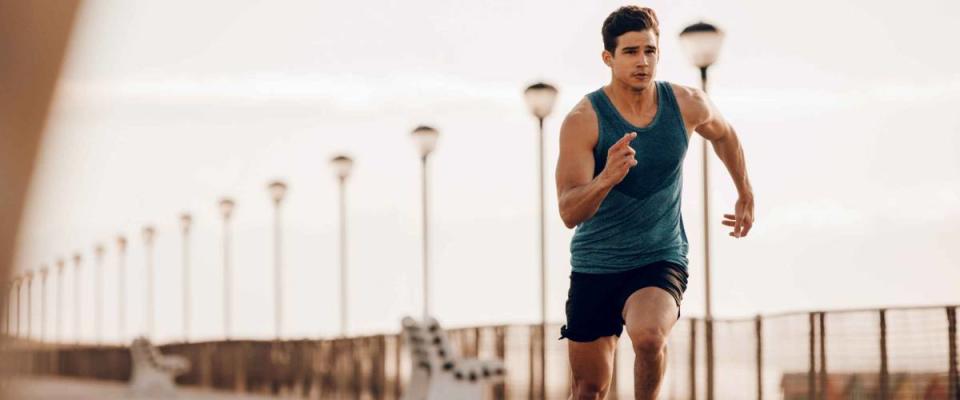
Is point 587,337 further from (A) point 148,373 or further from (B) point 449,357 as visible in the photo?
(A) point 148,373

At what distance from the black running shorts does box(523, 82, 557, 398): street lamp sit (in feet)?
57.3

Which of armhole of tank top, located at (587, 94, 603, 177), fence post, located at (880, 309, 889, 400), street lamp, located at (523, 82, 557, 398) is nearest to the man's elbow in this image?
armhole of tank top, located at (587, 94, 603, 177)

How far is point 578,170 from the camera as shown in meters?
5.71

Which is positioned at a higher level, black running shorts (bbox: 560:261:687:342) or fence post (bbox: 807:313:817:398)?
black running shorts (bbox: 560:261:687:342)

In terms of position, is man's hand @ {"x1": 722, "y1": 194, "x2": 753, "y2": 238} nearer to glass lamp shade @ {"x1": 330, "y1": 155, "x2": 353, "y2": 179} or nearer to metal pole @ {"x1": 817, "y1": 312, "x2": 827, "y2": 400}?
metal pole @ {"x1": 817, "y1": 312, "x2": 827, "y2": 400}

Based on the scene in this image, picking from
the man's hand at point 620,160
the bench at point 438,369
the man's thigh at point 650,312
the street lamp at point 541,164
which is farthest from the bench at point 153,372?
the man's hand at point 620,160

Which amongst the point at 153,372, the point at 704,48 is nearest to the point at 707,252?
the point at 704,48

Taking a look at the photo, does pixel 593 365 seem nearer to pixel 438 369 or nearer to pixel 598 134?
pixel 598 134

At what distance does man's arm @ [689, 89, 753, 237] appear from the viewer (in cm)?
621

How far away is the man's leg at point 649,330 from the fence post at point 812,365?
1015cm

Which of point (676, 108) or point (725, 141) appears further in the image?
point (725, 141)

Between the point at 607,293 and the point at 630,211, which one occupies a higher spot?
the point at 630,211

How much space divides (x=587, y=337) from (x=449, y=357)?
1492 cm

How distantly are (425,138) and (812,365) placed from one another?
16287 millimetres
